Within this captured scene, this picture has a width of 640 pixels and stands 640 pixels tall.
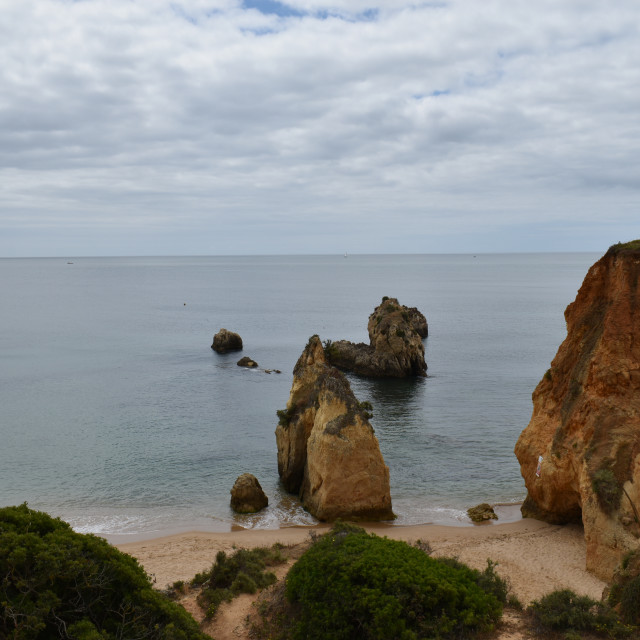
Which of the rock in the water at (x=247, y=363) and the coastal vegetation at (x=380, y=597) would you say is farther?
the rock in the water at (x=247, y=363)

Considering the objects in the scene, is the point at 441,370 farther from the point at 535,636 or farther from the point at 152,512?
the point at 535,636

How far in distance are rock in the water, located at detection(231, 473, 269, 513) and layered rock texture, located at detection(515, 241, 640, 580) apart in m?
12.0

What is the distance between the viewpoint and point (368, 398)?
51.7m

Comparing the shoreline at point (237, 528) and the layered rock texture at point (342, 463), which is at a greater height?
the layered rock texture at point (342, 463)

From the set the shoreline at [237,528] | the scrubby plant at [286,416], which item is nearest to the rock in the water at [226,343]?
the scrubby plant at [286,416]

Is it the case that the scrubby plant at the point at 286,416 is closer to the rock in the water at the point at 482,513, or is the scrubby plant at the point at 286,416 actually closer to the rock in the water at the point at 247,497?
the rock in the water at the point at 247,497

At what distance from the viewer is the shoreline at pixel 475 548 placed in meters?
19.7

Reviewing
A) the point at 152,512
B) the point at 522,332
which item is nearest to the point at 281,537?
the point at 152,512

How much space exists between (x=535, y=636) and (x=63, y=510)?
2295cm

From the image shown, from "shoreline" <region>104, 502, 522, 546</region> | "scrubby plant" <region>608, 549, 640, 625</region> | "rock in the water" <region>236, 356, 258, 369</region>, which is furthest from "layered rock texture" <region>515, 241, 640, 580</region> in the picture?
"rock in the water" <region>236, 356, 258, 369</region>

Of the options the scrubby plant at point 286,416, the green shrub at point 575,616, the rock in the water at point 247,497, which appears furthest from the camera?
the scrubby plant at point 286,416

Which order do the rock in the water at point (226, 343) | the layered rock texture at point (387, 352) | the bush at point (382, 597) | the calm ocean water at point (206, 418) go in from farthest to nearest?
the rock in the water at point (226, 343)
the layered rock texture at point (387, 352)
the calm ocean water at point (206, 418)
the bush at point (382, 597)

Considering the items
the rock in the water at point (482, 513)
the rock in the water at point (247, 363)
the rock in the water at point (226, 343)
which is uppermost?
the rock in the water at point (226, 343)

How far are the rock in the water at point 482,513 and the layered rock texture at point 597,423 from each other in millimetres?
2317
